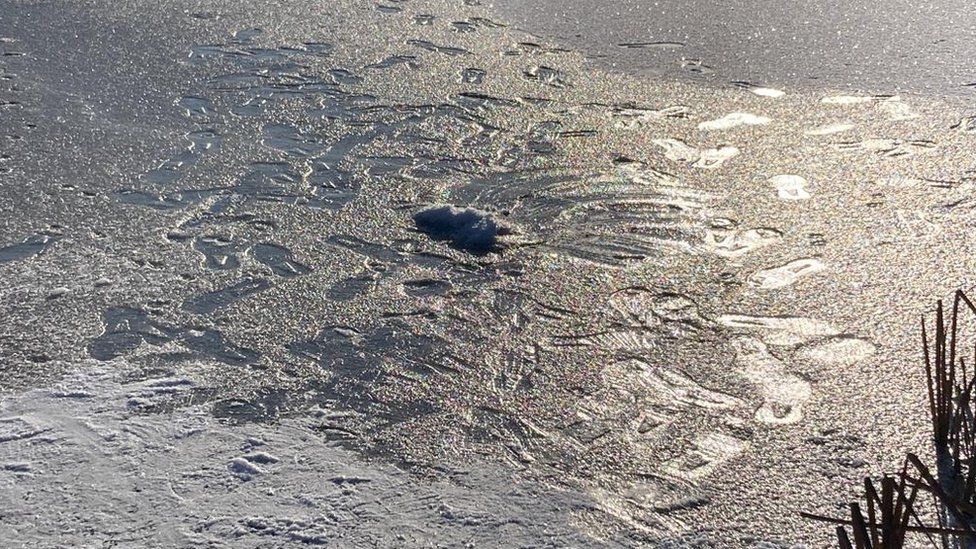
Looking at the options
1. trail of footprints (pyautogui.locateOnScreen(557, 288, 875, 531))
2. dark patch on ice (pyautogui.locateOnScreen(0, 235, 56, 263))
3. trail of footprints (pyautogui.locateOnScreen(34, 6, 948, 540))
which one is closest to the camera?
trail of footprints (pyautogui.locateOnScreen(557, 288, 875, 531))

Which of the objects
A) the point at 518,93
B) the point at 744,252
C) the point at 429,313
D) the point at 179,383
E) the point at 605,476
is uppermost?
the point at 518,93

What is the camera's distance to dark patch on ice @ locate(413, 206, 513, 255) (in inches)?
110

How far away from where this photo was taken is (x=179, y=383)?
2.23 metres

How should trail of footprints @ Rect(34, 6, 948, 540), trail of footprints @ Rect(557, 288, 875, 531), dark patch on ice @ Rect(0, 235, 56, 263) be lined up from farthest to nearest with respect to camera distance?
dark patch on ice @ Rect(0, 235, 56, 263), trail of footprints @ Rect(34, 6, 948, 540), trail of footprints @ Rect(557, 288, 875, 531)

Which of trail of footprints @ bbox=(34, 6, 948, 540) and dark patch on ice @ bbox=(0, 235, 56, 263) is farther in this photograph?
dark patch on ice @ bbox=(0, 235, 56, 263)

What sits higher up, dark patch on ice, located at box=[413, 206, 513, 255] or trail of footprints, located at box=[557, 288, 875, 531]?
dark patch on ice, located at box=[413, 206, 513, 255]

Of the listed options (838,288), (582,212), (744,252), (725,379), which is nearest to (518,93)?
(582,212)

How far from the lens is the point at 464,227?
2848mm

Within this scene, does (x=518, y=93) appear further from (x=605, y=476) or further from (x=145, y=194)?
(x=605, y=476)

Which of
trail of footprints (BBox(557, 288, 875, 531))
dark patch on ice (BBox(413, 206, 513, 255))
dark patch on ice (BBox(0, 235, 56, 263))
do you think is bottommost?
trail of footprints (BBox(557, 288, 875, 531))

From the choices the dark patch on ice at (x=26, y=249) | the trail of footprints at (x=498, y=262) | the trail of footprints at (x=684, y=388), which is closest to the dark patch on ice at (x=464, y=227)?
the trail of footprints at (x=498, y=262)

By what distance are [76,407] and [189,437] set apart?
0.27m

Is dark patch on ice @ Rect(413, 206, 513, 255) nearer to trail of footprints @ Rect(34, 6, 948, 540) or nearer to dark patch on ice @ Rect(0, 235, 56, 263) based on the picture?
Answer: trail of footprints @ Rect(34, 6, 948, 540)

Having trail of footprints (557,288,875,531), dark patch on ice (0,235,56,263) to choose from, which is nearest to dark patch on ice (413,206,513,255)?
trail of footprints (557,288,875,531)
